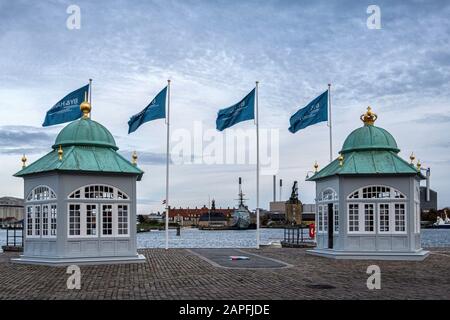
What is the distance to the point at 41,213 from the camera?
87.7 feet

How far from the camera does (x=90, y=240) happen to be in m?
26.1

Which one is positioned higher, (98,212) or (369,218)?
(98,212)

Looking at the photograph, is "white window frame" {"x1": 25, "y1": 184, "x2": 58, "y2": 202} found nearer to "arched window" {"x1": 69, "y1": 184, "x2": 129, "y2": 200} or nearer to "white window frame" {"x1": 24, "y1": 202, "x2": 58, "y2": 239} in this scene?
"white window frame" {"x1": 24, "y1": 202, "x2": 58, "y2": 239}

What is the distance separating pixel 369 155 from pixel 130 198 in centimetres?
1167

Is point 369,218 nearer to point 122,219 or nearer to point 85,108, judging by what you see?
point 122,219

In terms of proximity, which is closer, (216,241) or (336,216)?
(336,216)

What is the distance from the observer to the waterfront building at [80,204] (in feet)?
84.6

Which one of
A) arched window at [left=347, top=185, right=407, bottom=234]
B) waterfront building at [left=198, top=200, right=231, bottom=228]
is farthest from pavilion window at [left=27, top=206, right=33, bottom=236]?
waterfront building at [left=198, top=200, right=231, bottom=228]

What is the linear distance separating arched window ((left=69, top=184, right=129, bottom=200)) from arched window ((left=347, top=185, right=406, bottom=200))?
34.8 feet

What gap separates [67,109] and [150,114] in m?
4.93

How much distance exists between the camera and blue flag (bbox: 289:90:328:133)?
36312 mm

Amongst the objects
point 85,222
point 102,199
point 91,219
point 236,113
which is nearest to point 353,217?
point 236,113

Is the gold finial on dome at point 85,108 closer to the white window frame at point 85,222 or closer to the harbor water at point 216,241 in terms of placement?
the white window frame at point 85,222
